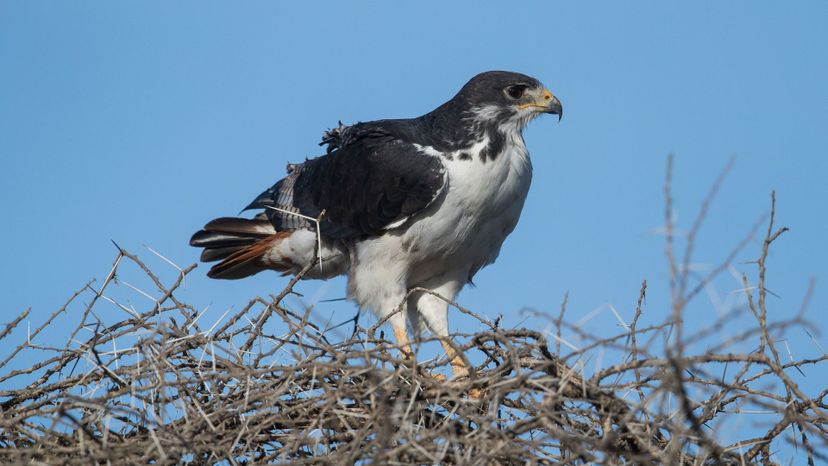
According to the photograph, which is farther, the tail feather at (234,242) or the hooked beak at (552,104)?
the tail feather at (234,242)

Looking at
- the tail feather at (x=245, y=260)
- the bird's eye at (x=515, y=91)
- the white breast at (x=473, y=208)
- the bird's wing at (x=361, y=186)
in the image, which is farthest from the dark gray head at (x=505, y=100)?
the tail feather at (x=245, y=260)

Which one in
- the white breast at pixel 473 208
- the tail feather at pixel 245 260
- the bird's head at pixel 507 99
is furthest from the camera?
the tail feather at pixel 245 260

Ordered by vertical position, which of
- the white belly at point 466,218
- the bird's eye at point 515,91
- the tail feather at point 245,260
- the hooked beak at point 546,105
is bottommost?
the white belly at point 466,218

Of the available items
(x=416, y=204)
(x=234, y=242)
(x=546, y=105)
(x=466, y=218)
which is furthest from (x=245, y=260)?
(x=546, y=105)

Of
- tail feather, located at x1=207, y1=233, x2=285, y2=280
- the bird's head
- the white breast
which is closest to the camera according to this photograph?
the white breast

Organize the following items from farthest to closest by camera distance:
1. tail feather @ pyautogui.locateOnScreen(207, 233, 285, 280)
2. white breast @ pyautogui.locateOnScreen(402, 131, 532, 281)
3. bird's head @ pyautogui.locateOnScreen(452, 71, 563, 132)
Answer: tail feather @ pyautogui.locateOnScreen(207, 233, 285, 280) < bird's head @ pyautogui.locateOnScreen(452, 71, 563, 132) < white breast @ pyautogui.locateOnScreen(402, 131, 532, 281)

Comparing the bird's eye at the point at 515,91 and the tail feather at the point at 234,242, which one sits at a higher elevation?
the bird's eye at the point at 515,91

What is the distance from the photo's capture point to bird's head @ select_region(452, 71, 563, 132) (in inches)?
225

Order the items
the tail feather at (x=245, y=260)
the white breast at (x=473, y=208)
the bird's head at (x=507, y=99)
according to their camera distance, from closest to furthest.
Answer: the white breast at (x=473, y=208), the bird's head at (x=507, y=99), the tail feather at (x=245, y=260)

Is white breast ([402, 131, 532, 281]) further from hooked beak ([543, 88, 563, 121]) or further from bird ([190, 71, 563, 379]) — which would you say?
hooked beak ([543, 88, 563, 121])

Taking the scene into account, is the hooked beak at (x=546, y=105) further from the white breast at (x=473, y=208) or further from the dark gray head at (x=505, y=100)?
the white breast at (x=473, y=208)

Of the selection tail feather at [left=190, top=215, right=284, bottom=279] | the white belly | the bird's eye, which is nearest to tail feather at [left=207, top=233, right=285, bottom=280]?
tail feather at [left=190, top=215, right=284, bottom=279]

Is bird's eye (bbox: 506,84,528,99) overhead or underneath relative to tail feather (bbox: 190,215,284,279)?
overhead

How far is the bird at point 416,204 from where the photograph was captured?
219 inches
